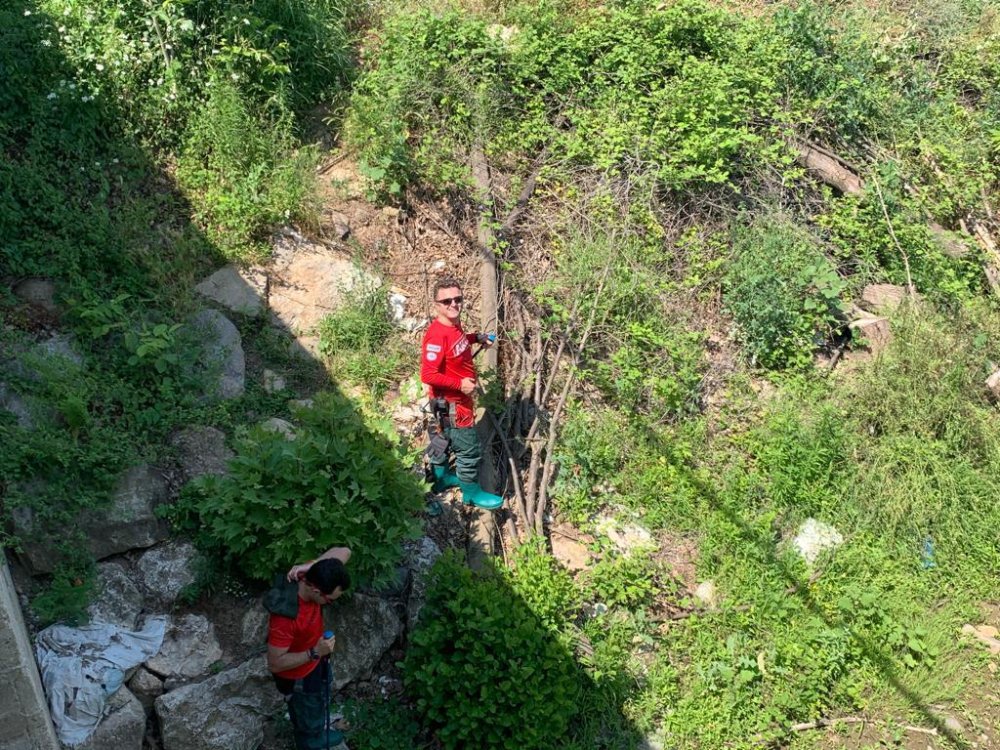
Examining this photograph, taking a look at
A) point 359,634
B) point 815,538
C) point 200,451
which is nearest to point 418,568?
point 359,634

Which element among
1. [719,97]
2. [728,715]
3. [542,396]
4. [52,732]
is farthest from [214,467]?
[719,97]

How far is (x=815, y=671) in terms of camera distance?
605cm

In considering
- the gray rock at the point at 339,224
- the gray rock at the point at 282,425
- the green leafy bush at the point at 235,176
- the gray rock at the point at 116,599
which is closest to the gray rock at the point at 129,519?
the gray rock at the point at 116,599

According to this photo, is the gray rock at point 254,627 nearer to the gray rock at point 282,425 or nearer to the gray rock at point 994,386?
the gray rock at point 282,425

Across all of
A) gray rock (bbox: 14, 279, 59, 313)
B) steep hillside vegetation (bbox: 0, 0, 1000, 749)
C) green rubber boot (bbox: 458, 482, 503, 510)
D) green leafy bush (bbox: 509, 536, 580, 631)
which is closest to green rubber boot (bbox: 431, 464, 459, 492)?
green rubber boot (bbox: 458, 482, 503, 510)

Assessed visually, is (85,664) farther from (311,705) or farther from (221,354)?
(221,354)

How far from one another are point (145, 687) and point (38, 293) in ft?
9.92

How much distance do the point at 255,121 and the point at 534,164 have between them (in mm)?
2642

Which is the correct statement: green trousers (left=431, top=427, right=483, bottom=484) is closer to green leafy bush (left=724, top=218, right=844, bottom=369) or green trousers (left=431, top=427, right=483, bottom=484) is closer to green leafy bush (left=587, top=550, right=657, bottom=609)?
green leafy bush (left=587, top=550, right=657, bottom=609)

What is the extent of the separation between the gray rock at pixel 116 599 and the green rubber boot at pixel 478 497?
2.18 metres

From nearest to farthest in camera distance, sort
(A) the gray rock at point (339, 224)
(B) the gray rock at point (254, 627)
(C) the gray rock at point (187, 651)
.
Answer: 1. (C) the gray rock at point (187, 651)
2. (B) the gray rock at point (254, 627)
3. (A) the gray rock at point (339, 224)

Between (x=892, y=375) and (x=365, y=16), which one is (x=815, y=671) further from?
(x=365, y=16)

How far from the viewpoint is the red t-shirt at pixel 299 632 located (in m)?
4.54

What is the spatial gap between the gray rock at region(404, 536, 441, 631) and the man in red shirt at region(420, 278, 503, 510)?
1.46 feet
